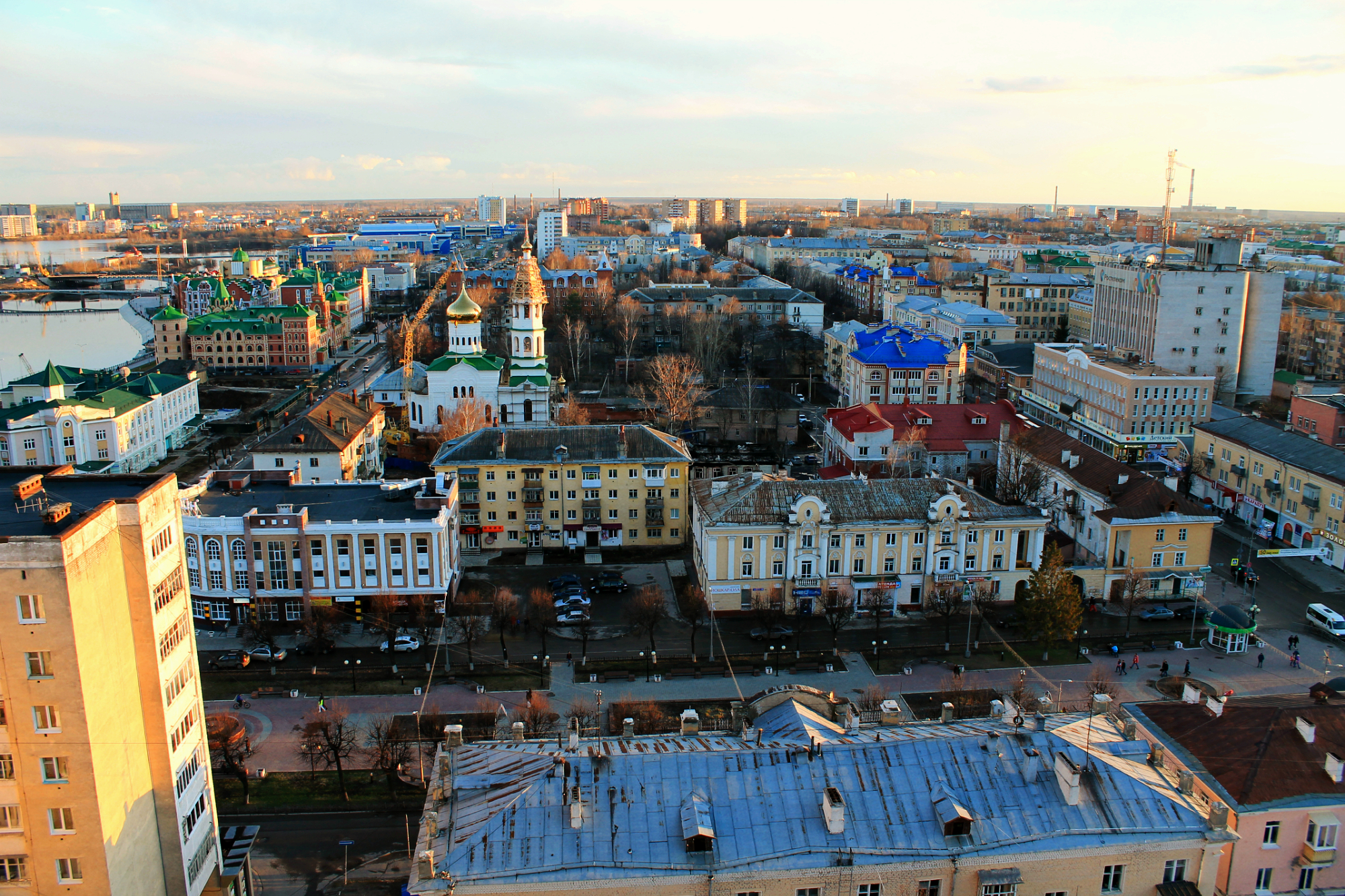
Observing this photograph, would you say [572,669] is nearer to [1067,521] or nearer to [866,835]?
[866,835]

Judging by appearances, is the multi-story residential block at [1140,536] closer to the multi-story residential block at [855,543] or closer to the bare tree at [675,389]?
the multi-story residential block at [855,543]

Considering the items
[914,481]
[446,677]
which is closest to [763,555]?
[914,481]

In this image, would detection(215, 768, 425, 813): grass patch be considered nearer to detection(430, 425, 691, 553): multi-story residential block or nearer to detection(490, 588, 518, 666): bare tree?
detection(490, 588, 518, 666): bare tree

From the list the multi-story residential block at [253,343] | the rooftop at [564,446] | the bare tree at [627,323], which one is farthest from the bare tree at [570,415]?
the multi-story residential block at [253,343]

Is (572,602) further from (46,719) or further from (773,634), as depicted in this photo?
(46,719)

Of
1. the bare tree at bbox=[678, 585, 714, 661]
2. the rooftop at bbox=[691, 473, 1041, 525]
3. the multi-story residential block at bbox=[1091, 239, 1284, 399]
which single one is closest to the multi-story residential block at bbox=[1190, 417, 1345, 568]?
the rooftop at bbox=[691, 473, 1041, 525]

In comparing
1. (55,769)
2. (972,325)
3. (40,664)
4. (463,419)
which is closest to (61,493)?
(40,664)
